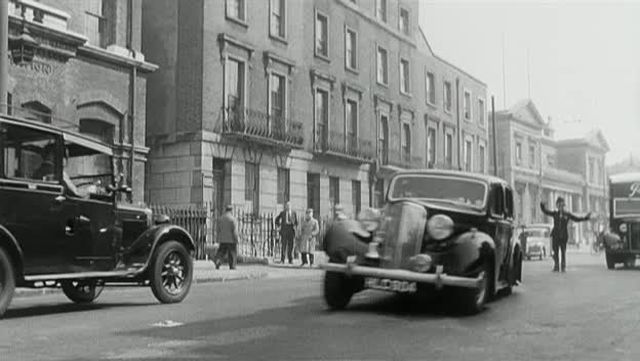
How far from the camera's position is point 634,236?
69.2 ft

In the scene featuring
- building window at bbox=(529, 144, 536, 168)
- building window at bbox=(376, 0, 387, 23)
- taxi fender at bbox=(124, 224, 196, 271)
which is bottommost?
taxi fender at bbox=(124, 224, 196, 271)

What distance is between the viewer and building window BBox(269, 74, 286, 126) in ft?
91.2

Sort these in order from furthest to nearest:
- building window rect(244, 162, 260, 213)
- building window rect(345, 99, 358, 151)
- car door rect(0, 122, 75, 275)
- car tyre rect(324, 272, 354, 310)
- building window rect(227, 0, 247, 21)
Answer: building window rect(345, 99, 358, 151), building window rect(244, 162, 260, 213), building window rect(227, 0, 247, 21), car tyre rect(324, 272, 354, 310), car door rect(0, 122, 75, 275)

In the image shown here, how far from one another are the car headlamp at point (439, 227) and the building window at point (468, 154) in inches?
1456

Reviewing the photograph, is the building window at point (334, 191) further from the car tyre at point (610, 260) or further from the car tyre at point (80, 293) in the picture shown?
the car tyre at point (80, 293)

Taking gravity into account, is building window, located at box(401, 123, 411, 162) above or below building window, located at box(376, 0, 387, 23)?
below

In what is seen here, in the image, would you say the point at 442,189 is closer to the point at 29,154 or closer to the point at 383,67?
the point at 29,154

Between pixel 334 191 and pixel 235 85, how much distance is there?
787 cm

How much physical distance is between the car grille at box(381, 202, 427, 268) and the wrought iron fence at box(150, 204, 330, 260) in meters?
13.6

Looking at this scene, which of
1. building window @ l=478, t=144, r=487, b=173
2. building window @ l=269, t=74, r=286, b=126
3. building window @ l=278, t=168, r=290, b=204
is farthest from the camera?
building window @ l=478, t=144, r=487, b=173

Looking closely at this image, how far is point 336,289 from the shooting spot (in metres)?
9.58

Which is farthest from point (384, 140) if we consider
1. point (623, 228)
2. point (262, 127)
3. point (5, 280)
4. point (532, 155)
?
point (532, 155)

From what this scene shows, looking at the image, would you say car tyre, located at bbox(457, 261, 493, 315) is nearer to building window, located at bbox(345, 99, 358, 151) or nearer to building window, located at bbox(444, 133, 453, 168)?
building window, located at bbox(345, 99, 358, 151)

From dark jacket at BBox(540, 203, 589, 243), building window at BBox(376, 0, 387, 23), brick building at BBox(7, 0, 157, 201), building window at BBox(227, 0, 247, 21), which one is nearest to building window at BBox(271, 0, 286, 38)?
building window at BBox(227, 0, 247, 21)
